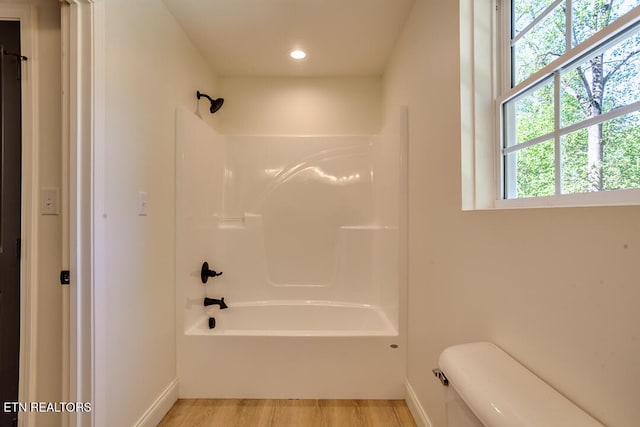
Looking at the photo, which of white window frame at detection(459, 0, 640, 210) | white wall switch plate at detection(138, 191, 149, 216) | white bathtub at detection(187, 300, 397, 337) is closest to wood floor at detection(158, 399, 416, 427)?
white bathtub at detection(187, 300, 397, 337)

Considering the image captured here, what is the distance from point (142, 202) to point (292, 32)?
5.16 ft

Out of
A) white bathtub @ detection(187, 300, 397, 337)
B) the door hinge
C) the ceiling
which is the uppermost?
the ceiling

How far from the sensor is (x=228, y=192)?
2.76 m

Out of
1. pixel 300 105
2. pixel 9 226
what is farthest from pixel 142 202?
pixel 300 105

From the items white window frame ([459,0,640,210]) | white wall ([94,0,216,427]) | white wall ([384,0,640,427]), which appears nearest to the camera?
white wall ([384,0,640,427])

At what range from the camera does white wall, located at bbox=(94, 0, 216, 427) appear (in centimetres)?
130

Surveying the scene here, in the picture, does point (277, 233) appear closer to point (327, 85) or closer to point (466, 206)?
A: point (327, 85)

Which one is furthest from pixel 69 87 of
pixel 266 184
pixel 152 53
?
pixel 266 184

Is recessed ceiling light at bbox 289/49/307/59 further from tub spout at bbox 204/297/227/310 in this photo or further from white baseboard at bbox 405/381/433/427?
white baseboard at bbox 405/381/433/427

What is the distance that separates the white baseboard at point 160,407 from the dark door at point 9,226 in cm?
54

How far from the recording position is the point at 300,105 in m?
2.88

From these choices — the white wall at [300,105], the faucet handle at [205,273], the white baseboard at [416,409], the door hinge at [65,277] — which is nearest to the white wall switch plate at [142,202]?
the door hinge at [65,277]

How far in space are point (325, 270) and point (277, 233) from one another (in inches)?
22.4

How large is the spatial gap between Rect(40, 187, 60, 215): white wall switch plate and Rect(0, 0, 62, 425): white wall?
2cm
